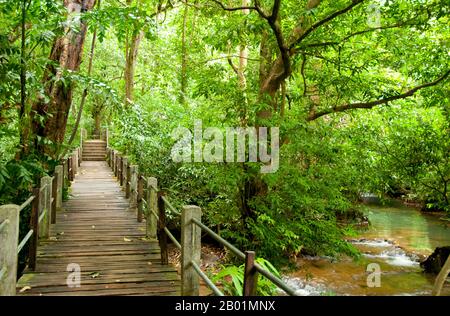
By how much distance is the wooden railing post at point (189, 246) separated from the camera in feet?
15.6

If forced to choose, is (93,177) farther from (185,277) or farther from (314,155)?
(185,277)

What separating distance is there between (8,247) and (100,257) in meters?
2.35

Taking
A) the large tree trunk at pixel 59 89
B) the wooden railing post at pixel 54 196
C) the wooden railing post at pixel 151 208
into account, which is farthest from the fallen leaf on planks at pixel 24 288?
the large tree trunk at pixel 59 89

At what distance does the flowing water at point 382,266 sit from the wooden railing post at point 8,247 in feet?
21.8

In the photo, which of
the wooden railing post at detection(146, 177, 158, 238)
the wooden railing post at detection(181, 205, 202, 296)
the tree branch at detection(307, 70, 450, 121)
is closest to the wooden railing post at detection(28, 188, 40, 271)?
the wooden railing post at detection(146, 177, 158, 238)

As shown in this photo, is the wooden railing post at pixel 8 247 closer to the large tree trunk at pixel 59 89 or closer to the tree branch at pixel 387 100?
the large tree trunk at pixel 59 89

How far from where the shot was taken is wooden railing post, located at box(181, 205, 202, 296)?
4746mm

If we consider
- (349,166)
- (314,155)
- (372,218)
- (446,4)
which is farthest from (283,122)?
(372,218)

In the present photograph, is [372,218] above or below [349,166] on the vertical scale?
below

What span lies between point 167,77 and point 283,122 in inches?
706

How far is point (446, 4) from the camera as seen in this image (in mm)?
7012

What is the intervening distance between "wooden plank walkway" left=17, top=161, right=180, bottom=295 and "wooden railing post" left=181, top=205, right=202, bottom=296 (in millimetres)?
465

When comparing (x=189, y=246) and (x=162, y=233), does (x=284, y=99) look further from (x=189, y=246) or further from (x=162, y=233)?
(x=189, y=246)
